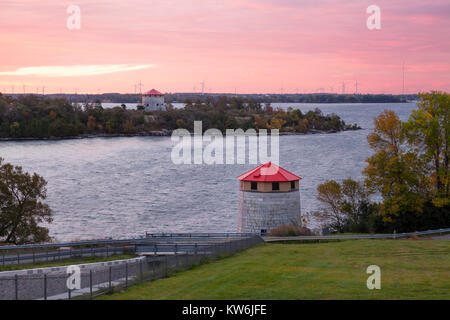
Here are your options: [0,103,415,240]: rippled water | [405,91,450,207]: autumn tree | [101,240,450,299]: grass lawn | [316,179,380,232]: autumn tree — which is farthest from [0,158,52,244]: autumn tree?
[405,91,450,207]: autumn tree

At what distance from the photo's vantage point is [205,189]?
86.8 metres

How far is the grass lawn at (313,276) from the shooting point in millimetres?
19031

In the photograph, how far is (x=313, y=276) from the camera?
74.0 feet

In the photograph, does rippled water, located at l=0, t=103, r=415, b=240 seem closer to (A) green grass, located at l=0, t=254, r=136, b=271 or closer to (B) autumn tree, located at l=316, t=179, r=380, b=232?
(B) autumn tree, located at l=316, t=179, r=380, b=232

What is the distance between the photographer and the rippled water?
6212cm

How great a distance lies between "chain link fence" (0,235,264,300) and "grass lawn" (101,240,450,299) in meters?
0.61

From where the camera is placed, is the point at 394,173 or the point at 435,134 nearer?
the point at 394,173

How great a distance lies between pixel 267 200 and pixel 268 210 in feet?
2.85

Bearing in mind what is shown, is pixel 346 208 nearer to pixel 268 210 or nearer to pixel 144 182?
pixel 268 210

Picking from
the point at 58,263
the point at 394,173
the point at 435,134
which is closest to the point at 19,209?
the point at 58,263

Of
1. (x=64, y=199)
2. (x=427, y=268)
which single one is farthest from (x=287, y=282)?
(x=64, y=199)

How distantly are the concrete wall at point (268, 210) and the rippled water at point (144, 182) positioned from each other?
1000 cm
